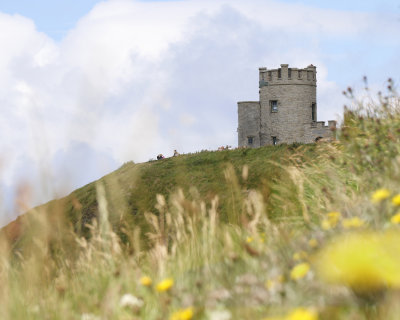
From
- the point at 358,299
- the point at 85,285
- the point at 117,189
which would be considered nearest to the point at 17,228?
the point at 85,285

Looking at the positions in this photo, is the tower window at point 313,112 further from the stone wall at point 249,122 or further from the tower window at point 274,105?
the stone wall at point 249,122

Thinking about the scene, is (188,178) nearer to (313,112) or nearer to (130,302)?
(130,302)

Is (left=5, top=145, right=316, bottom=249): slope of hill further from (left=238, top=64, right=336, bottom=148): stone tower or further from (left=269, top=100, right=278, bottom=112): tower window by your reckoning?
(left=269, top=100, right=278, bottom=112): tower window

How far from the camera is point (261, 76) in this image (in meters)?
44.9

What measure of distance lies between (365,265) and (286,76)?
4267cm

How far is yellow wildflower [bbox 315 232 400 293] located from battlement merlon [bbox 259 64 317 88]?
138 ft

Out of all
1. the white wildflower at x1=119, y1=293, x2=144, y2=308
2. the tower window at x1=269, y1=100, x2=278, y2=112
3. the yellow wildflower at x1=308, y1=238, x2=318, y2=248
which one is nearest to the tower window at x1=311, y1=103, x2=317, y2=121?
the tower window at x1=269, y1=100, x2=278, y2=112

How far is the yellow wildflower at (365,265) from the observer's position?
242 cm

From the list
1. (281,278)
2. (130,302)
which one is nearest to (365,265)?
(281,278)

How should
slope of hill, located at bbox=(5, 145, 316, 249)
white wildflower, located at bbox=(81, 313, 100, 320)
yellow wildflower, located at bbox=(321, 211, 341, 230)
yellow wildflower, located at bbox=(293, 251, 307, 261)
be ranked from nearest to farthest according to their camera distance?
yellow wildflower, located at bbox=(293, 251, 307, 261)
white wildflower, located at bbox=(81, 313, 100, 320)
yellow wildflower, located at bbox=(321, 211, 341, 230)
slope of hill, located at bbox=(5, 145, 316, 249)

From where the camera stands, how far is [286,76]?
44.1 meters

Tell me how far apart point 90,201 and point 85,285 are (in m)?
10.0

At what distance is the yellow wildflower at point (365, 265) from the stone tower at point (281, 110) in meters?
40.3

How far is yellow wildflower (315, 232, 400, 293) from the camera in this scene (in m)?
2.42
